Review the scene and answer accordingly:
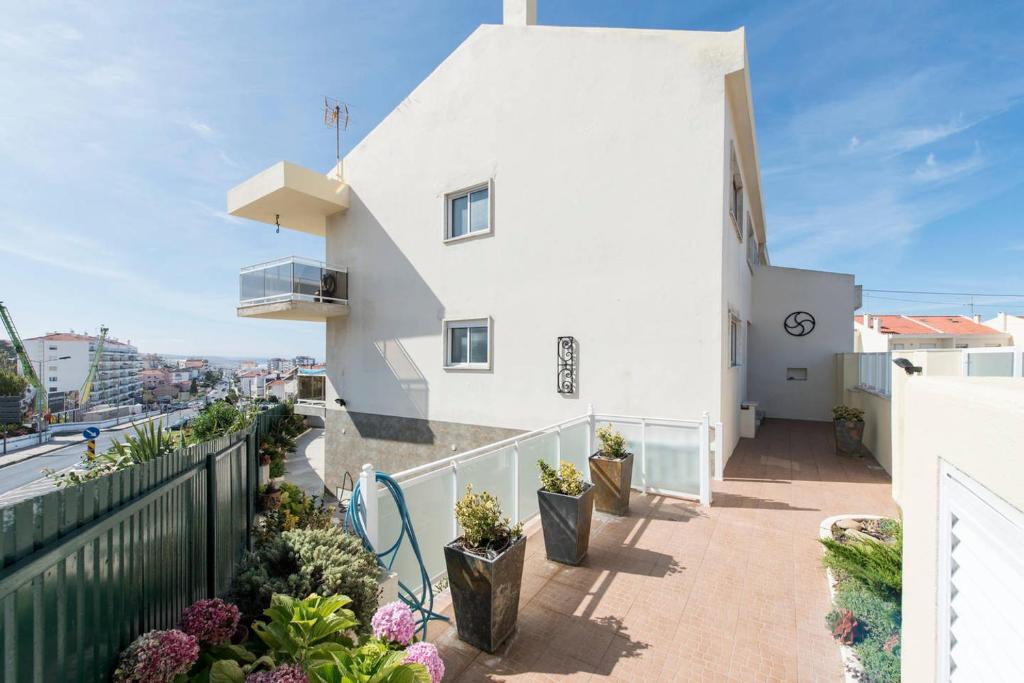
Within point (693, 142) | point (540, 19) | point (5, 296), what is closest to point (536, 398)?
point (693, 142)

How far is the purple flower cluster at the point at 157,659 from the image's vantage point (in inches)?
68.4

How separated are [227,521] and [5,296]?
237 ft

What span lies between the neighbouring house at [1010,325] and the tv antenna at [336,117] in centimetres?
5096

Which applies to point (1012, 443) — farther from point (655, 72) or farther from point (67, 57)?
point (67, 57)

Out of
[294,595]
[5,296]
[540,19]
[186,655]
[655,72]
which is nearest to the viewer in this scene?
[186,655]

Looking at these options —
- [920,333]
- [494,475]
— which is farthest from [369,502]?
[920,333]

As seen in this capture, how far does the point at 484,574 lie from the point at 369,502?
0.98 meters

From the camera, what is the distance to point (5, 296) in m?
48.0

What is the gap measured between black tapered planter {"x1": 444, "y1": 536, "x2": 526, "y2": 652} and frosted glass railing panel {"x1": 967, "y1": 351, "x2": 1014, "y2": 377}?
Answer: 20.8ft

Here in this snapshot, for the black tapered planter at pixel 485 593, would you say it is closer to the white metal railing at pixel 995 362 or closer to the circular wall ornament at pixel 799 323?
the white metal railing at pixel 995 362

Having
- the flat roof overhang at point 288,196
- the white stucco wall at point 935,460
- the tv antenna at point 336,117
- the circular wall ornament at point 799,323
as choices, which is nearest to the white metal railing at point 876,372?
the circular wall ornament at point 799,323

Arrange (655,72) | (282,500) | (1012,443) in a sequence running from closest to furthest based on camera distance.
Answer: (1012,443) → (282,500) → (655,72)

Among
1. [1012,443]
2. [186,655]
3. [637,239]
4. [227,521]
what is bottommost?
[227,521]

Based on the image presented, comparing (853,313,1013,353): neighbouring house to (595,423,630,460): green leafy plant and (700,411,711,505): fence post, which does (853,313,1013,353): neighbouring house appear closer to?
(700,411,711,505): fence post
